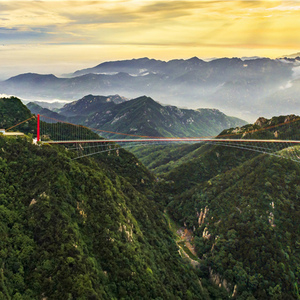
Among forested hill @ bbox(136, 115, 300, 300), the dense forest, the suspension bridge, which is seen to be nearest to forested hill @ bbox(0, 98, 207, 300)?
the dense forest

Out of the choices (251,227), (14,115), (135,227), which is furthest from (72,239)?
(14,115)

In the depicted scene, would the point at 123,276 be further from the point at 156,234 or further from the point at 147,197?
the point at 147,197

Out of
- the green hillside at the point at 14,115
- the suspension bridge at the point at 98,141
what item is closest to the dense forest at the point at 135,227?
the green hillside at the point at 14,115

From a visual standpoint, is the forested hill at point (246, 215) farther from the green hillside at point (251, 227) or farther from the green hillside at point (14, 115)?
the green hillside at point (14, 115)

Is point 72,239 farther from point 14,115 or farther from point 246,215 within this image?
A: point 14,115

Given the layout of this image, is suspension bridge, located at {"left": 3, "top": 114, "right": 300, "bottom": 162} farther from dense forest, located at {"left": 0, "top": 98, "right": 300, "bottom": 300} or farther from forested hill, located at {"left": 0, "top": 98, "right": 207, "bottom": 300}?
forested hill, located at {"left": 0, "top": 98, "right": 207, "bottom": 300}

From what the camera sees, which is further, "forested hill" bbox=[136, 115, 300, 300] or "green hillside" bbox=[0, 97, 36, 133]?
"green hillside" bbox=[0, 97, 36, 133]
